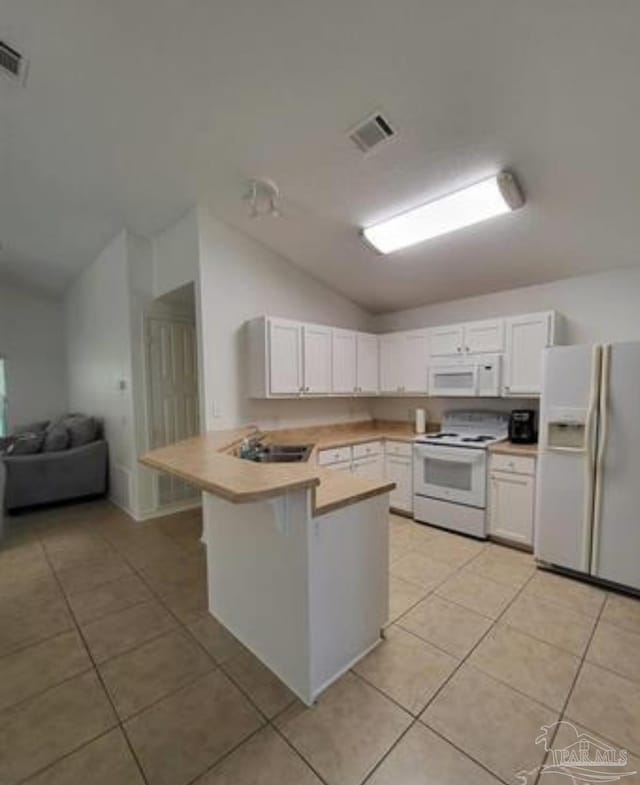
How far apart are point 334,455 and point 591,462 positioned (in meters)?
2.02

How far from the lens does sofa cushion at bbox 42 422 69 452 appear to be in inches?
175

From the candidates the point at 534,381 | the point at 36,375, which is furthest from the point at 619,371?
the point at 36,375

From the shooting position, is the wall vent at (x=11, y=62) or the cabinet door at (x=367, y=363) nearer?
the wall vent at (x=11, y=62)

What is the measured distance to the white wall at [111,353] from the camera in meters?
3.92

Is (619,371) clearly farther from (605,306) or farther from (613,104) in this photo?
(613,104)

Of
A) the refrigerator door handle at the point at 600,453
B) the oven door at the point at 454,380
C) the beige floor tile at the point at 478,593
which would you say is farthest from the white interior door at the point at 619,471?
the oven door at the point at 454,380

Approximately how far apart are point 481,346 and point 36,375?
7.11 meters

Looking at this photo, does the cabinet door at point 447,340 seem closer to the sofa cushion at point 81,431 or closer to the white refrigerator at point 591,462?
the white refrigerator at point 591,462

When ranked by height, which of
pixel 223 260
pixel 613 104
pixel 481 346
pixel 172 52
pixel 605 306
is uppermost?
pixel 172 52

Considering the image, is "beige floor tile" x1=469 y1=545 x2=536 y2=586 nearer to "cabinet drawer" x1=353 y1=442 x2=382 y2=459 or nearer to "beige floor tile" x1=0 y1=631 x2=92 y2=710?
"cabinet drawer" x1=353 y1=442 x2=382 y2=459

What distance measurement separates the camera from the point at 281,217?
3.12 metres

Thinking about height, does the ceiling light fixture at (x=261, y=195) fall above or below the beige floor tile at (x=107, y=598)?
above

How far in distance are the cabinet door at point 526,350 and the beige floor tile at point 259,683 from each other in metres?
2.92

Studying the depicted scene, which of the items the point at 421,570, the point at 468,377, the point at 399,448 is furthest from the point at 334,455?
the point at 468,377
